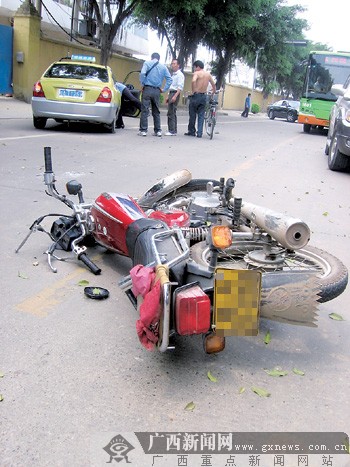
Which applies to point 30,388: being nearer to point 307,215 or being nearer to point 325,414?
point 325,414

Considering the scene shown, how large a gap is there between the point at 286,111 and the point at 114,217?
127ft

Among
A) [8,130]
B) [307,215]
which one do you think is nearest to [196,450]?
[307,215]

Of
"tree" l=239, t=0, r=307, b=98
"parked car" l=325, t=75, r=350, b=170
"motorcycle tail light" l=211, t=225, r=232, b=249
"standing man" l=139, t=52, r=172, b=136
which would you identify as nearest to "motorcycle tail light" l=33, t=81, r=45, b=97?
"standing man" l=139, t=52, r=172, b=136

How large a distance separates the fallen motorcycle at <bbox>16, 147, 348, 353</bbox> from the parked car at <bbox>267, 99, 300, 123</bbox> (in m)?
36.9

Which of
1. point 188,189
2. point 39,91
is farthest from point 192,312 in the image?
point 39,91

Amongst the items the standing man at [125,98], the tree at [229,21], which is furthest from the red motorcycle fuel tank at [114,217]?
the tree at [229,21]

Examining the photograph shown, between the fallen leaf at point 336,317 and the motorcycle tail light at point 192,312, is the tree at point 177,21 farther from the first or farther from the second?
the motorcycle tail light at point 192,312

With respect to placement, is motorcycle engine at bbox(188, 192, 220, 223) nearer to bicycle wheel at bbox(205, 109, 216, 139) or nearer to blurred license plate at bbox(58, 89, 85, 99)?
blurred license plate at bbox(58, 89, 85, 99)

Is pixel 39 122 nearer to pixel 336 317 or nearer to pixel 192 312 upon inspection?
pixel 336 317

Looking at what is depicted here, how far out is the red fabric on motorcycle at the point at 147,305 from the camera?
94.7 inches

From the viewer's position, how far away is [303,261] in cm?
345

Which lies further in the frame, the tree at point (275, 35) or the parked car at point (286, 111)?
the parked car at point (286, 111)

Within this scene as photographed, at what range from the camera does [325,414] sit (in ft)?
8.16

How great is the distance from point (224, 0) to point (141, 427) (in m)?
29.7
